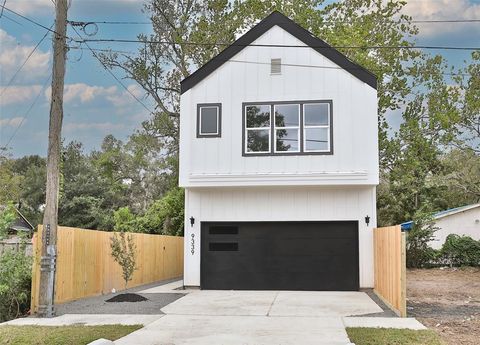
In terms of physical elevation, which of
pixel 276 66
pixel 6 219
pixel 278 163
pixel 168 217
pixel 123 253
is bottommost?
pixel 123 253

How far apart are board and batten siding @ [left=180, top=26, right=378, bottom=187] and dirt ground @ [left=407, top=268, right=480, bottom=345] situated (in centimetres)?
362

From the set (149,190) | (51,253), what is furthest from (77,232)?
(149,190)

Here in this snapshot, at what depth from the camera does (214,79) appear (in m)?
16.9

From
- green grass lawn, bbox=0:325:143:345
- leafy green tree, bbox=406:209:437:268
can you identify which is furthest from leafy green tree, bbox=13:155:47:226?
green grass lawn, bbox=0:325:143:345

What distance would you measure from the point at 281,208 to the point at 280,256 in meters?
1.46

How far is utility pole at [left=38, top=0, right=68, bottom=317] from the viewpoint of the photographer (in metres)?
11.4

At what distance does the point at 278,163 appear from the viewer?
16109 mm

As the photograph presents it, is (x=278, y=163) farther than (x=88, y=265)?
Yes

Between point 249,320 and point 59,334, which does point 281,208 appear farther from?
point 59,334

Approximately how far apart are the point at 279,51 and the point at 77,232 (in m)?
7.93

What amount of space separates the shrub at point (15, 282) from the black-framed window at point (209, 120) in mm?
6620

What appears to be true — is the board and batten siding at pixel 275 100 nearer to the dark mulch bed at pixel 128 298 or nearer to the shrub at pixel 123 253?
the shrub at pixel 123 253

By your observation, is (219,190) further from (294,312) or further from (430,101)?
(430,101)

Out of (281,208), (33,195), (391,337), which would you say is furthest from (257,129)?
(33,195)
